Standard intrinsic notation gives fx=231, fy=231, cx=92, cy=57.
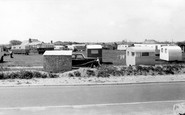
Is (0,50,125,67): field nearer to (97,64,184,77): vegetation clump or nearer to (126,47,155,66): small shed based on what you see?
(126,47,155,66): small shed

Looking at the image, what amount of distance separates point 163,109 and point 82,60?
1519 cm

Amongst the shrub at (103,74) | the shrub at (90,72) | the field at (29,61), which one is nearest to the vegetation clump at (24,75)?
the shrub at (90,72)

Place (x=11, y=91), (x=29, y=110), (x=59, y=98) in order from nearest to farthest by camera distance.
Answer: (x=29, y=110)
(x=59, y=98)
(x=11, y=91)

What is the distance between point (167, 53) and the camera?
32.8 meters

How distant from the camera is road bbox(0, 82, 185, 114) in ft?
32.6

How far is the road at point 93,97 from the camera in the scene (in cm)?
992

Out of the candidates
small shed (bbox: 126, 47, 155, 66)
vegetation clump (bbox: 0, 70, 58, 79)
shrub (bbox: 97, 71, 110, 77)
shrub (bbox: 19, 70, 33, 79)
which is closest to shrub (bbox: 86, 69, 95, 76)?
shrub (bbox: 97, 71, 110, 77)

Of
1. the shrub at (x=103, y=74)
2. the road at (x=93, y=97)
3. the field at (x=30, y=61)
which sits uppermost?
the field at (x=30, y=61)

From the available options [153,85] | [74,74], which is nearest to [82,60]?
[74,74]

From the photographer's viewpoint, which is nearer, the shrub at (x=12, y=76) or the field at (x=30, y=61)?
the shrub at (x=12, y=76)

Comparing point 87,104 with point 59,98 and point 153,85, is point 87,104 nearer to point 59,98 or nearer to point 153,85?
point 59,98

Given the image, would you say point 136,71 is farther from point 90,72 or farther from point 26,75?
point 26,75

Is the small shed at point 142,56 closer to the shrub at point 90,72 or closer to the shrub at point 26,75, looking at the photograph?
the shrub at point 90,72

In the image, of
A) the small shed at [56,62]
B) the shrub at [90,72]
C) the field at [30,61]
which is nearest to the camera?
the shrub at [90,72]
